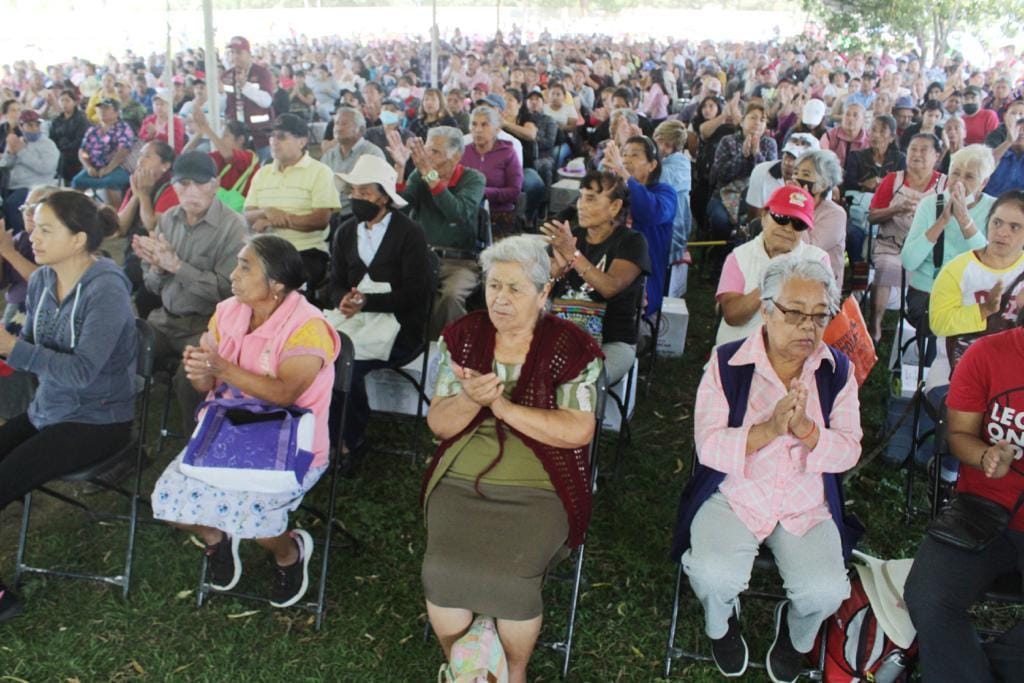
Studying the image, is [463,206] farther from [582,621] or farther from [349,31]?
[349,31]

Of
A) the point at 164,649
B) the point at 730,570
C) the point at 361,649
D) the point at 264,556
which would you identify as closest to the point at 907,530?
the point at 730,570

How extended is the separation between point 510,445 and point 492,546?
35 centimetres

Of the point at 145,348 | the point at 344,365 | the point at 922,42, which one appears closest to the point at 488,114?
the point at 344,365

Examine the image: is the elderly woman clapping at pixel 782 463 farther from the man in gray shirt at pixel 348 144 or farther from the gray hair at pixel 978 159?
the man in gray shirt at pixel 348 144

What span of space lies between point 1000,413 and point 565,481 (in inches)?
54.5

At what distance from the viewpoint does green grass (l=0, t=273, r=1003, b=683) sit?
286 centimetres

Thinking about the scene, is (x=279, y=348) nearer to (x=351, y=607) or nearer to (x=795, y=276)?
(x=351, y=607)

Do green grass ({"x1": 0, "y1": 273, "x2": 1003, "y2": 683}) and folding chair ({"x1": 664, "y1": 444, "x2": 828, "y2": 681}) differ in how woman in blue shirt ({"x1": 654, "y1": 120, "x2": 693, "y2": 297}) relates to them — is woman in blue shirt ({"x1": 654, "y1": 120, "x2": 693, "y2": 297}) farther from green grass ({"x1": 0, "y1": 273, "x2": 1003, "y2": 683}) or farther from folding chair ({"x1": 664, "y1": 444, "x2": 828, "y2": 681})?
folding chair ({"x1": 664, "y1": 444, "x2": 828, "y2": 681})

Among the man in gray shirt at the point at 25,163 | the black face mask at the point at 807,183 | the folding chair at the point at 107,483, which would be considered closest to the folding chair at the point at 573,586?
the folding chair at the point at 107,483

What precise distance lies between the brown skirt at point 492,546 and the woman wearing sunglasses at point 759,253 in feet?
4.55

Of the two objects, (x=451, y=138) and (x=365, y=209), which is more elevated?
(x=451, y=138)

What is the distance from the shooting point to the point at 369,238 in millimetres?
4176

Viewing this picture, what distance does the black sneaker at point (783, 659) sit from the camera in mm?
2766

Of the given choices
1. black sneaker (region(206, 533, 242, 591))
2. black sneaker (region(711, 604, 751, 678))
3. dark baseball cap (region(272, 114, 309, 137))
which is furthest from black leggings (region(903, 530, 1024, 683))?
dark baseball cap (region(272, 114, 309, 137))
